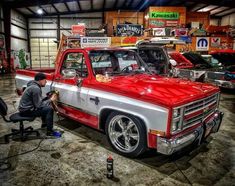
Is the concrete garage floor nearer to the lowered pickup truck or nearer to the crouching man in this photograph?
the crouching man

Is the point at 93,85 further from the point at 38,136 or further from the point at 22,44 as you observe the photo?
the point at 22,44

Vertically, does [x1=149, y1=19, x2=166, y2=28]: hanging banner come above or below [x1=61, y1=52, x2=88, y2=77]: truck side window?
above

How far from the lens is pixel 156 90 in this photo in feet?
11.6

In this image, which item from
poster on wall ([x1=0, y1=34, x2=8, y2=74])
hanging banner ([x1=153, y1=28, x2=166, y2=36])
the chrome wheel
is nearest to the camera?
the chrome wheel

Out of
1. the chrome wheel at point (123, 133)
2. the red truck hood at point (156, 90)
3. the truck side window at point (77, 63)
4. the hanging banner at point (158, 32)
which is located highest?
the hanging banner at point (158, 32)

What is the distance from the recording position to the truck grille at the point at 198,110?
337 centimetres

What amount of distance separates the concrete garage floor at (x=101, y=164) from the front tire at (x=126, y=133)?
0.56ft

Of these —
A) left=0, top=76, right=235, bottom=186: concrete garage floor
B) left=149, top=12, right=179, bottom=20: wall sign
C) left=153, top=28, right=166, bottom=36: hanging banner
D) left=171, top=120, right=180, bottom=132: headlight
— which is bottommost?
left=0, top=76, right=235, bottom=186: concrete garage floor

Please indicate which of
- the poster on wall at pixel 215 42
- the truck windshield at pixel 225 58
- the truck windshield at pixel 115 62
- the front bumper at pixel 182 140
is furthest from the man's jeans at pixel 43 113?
the poster on wall at pixel 215 42

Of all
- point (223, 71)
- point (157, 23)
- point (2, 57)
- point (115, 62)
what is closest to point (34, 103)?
point (115, 62)

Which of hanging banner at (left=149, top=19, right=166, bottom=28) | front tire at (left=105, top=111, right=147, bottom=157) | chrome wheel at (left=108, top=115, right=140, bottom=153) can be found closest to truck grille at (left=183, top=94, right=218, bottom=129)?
front tire at (left=105, top=111, right=147, bottom=157)

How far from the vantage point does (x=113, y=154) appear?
403 cm

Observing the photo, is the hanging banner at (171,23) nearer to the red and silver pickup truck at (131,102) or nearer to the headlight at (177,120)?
the red and silver pickup truck at (131,102)

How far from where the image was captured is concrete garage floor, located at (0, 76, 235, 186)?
10.6 feet
